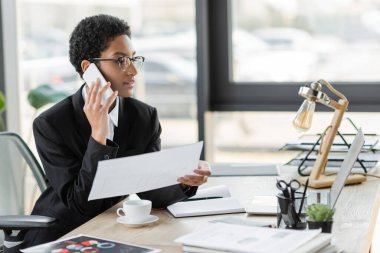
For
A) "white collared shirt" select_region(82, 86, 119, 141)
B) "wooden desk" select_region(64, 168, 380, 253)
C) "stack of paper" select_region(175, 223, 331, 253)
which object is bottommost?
"wooden desk" select_region(64, 168, 380, 253)

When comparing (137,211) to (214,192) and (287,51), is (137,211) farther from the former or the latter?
(287,51)

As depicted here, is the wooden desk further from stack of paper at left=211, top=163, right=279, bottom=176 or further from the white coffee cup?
stack of paper at left=211, top=163, right=279, bottom=176

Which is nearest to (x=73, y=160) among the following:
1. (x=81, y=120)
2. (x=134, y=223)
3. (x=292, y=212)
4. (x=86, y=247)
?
(x=81, y=120)

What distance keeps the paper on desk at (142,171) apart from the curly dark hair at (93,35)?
0.57 m

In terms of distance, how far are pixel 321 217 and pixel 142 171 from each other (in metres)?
0.50

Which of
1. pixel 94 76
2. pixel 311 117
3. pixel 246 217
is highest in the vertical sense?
pixel 94 76

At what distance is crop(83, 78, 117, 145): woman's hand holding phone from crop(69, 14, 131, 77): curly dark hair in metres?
0.25

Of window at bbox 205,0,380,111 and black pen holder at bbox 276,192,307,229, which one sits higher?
window at bbox 205,0,380,111

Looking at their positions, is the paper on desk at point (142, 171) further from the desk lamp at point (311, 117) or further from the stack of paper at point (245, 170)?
the stack of paper at point (245, 170)

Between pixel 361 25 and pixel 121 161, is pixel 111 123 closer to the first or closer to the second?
pixel 121 161

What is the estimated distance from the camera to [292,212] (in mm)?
1832

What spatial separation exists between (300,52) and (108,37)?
1724mm

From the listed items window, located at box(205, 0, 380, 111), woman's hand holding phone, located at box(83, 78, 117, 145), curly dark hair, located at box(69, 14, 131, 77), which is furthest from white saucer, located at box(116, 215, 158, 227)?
window, located at box(205, 0, 380, 111)

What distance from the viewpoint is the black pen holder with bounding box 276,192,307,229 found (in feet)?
6.01
